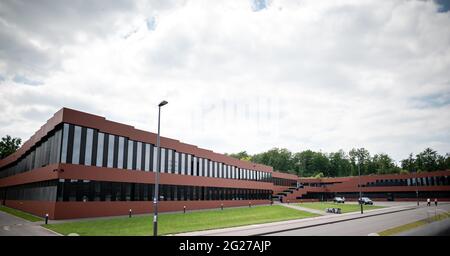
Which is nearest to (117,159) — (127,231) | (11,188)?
(127,231)

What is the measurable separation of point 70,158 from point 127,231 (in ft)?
40.5

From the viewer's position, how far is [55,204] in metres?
30.8

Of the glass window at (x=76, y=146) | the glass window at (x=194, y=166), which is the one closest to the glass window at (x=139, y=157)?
the glass window at (x=76, y=146)

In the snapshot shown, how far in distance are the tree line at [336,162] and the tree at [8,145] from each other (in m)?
90.4

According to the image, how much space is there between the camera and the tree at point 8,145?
96.4 meters

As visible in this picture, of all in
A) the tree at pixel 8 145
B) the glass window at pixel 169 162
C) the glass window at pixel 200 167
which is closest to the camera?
the glass window at pixel 169 162

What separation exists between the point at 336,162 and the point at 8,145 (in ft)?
444

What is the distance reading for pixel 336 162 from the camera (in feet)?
510

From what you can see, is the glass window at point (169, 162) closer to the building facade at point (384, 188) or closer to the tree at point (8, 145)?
the building facade at point (384, 188)

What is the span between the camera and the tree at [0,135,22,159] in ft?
316
